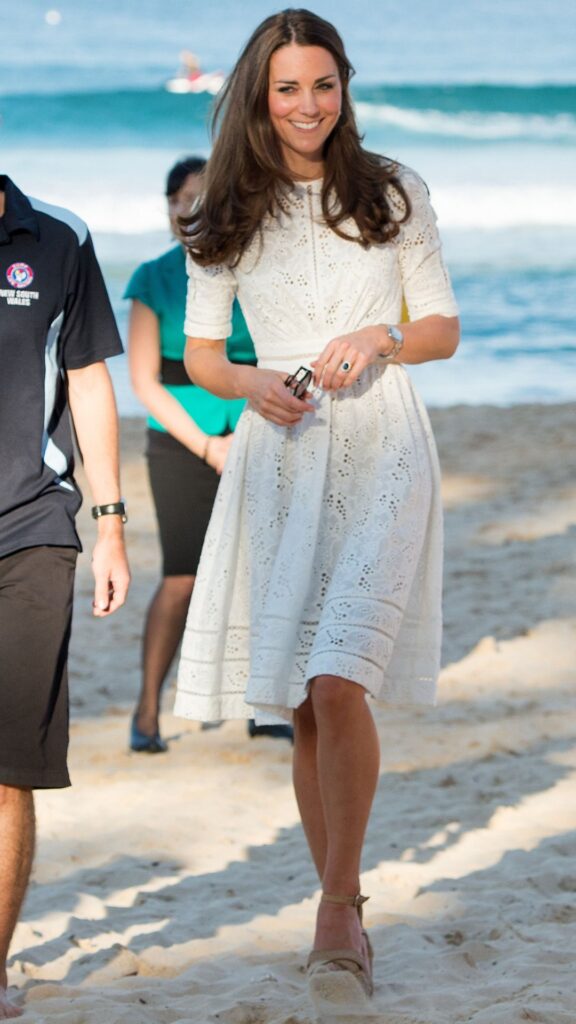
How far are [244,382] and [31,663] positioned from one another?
2.78 feet

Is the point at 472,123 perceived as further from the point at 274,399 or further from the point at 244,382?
the point at 274,399

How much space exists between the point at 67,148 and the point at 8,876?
32.4m

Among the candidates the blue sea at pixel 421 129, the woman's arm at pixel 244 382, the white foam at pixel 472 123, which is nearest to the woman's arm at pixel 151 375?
the woman's arm at pixel 244 382

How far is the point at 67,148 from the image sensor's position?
34.6 metres

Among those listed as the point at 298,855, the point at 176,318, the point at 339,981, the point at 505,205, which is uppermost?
the point at 505,205

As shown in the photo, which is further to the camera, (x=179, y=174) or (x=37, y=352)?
(x=179, y=174)

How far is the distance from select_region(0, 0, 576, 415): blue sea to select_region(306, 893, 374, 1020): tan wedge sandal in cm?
1190

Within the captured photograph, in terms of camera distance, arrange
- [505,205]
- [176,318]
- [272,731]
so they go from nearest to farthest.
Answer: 1. [176,318]
2. [272,731]
3. [505,205]

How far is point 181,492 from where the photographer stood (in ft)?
20.2

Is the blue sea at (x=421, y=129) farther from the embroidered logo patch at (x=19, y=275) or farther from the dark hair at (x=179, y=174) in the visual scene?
the embroidered logo patch at (x=19, y=275)

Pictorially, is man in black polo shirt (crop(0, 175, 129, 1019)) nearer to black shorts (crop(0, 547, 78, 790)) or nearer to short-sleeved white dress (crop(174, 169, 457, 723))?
black shorts (crop(0, 547, 78, 790))

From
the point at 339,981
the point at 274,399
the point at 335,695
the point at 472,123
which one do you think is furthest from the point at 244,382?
the point at 472,123

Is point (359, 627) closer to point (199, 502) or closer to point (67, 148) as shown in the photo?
point (199, 502)

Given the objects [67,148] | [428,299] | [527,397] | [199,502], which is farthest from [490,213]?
[428,299]
